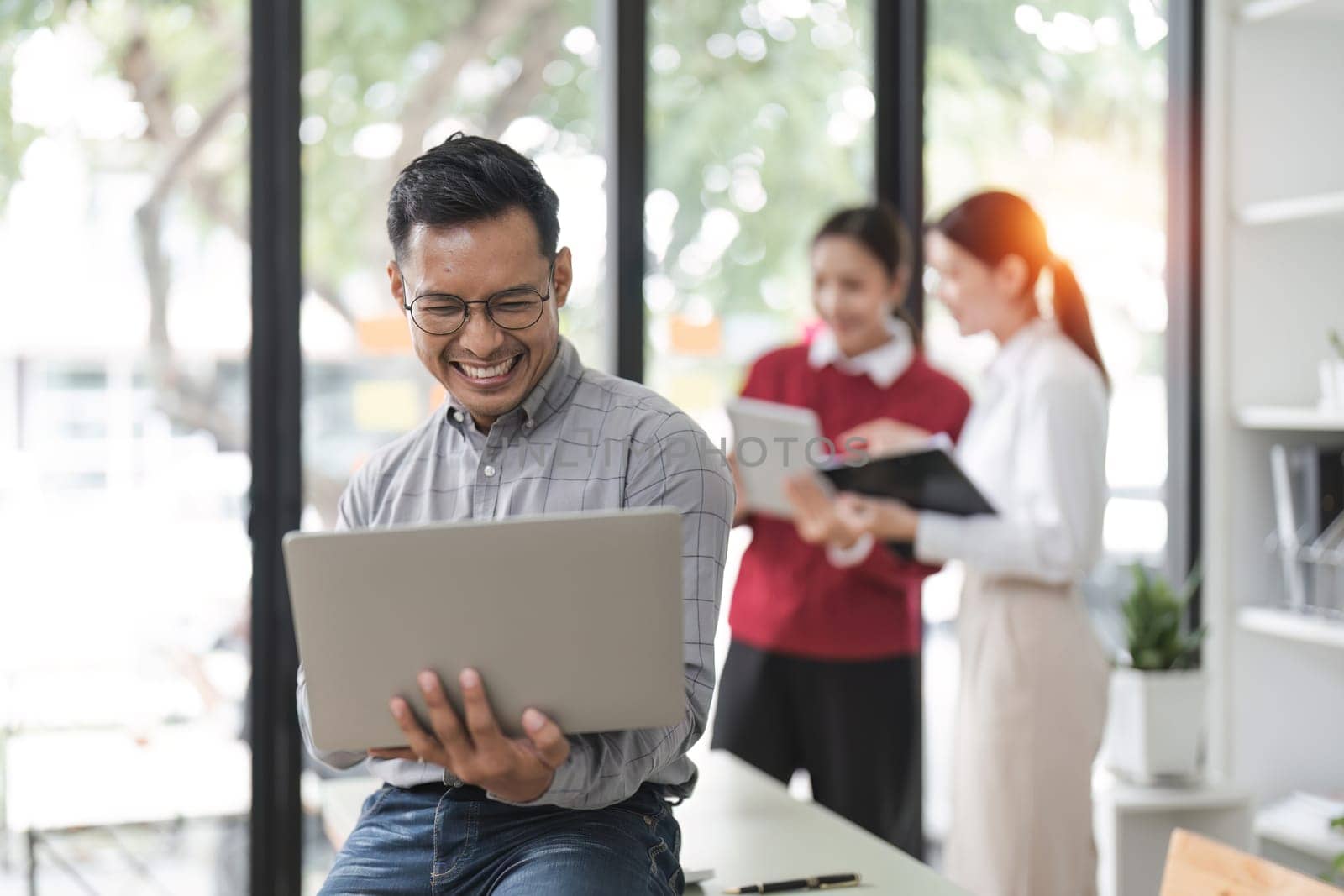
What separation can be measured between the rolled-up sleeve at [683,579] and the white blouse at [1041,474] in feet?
3.27

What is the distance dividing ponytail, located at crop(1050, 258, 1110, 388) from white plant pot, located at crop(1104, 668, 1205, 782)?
28.3 inches

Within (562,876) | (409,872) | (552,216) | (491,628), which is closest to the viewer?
(491,628)

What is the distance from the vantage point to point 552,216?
1.53 meters

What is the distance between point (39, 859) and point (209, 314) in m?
1.20

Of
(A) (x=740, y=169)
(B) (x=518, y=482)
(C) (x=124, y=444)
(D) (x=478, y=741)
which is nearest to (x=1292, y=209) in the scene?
(A) (x=740, y=169)

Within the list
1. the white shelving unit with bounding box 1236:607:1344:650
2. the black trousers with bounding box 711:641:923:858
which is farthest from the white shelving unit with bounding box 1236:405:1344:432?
the black trousers with bounding box 711:641:923:858

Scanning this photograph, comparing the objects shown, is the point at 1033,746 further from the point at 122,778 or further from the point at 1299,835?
the point at 122,778

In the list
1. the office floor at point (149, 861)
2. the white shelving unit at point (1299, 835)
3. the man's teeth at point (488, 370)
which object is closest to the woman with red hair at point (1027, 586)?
the white shelving unit at point (1299, 835)

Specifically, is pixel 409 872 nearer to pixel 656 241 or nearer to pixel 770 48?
pixel 656 241

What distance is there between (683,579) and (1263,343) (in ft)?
7.50

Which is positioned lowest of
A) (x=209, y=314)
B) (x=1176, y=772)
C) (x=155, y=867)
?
(x=155, y=867)

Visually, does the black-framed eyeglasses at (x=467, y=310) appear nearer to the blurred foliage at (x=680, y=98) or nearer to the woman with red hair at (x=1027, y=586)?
the woman with red hair at (x=1027, y=586)

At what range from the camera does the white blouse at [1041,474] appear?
2.33 metres

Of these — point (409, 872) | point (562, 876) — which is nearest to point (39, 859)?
point (409, 872)
